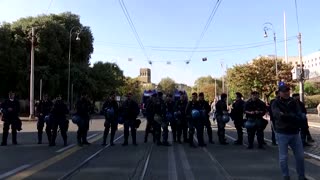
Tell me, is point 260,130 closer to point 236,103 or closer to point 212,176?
point 236,103

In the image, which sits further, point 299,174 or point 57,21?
point 57,21

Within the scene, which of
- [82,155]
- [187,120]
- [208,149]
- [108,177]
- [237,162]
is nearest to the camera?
[108,177]

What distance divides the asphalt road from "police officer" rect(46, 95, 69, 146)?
40 centimetres

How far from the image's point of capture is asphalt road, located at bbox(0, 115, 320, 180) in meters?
10.2

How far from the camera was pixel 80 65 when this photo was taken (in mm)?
65062

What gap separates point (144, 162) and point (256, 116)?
5.15 metres

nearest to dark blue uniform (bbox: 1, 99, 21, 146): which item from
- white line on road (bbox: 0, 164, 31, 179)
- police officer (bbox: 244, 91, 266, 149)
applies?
white line on road (bbox: 0, 164, 31, 179)

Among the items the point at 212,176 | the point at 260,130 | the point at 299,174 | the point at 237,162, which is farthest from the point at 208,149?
the point at 299,174

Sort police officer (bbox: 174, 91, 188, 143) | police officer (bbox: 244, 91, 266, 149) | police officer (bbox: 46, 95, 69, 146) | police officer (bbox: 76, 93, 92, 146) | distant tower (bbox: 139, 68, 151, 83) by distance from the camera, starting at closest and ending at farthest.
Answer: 1. police officer (bbox: 244, 91, 266, 149)
2. police officer (bbox: 76, 93, 92, 146)
3. police officer (bbox: 46, 95, 69, 146)
4. police officer (bbox: 174, 91, 188, 143)
5. distant tower (bbox: 139, 68, 151, 83)

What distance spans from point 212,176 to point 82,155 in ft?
16.3

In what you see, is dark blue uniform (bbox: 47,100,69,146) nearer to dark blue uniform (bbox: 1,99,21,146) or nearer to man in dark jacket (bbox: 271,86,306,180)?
dark blue uniform (bbox: 1,99,21,146)

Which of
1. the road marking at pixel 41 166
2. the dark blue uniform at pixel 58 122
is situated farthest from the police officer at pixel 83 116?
the road marking at pixel 41 166

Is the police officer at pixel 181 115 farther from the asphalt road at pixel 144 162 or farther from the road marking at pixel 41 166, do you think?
the road marking at pixel 41 166

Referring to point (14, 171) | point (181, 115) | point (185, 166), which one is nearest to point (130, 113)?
point (181, 115)
